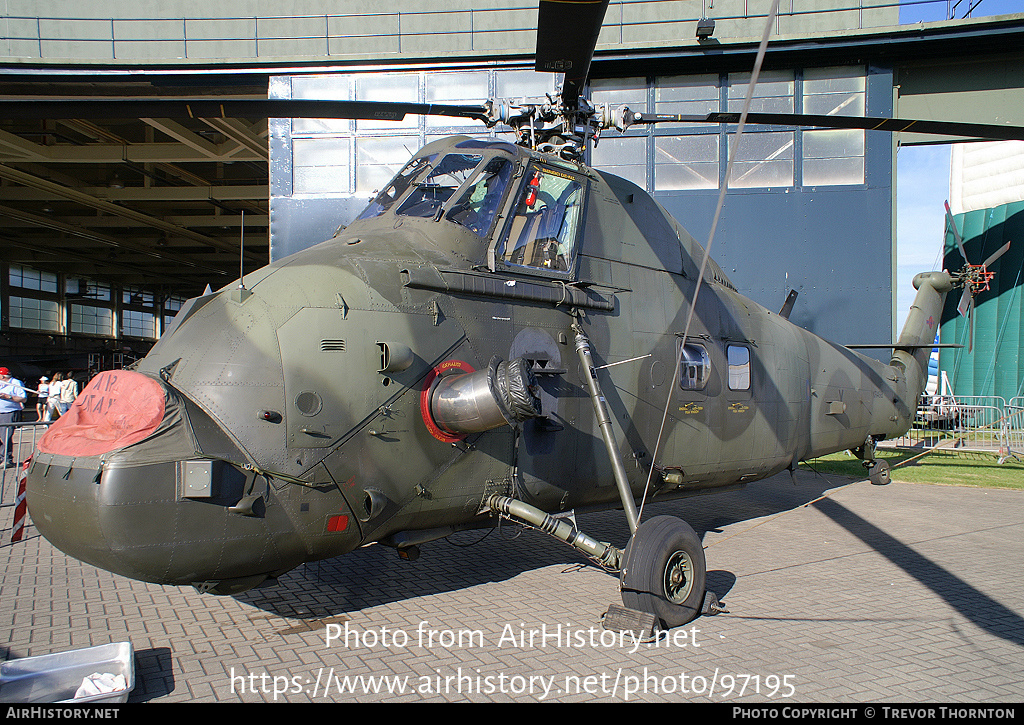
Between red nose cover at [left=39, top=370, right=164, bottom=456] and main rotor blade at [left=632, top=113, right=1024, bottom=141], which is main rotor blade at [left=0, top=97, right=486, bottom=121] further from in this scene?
red nose cover at [left=39, top=370, right=164, bottom=456]

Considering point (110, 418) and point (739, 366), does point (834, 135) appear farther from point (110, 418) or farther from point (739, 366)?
point (110, 418)

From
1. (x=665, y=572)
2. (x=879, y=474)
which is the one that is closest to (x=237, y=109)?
(x=665, y=572)

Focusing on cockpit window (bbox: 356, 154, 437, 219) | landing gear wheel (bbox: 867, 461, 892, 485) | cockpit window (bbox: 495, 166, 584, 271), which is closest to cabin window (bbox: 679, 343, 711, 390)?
cockpit window (bbox: 495, 166, 584, 271)

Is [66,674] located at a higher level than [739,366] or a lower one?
lower

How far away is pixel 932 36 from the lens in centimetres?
1527

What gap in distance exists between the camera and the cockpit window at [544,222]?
5.91 meters

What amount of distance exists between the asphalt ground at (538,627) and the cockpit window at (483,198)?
332 centimetres

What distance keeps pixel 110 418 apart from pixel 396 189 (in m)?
3.21

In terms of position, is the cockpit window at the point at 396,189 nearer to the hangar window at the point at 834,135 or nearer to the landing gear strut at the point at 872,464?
the landing gear strut at the point at 872,464

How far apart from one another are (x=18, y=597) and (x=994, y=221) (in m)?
31.1

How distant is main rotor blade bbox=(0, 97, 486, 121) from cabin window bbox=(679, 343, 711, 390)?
11.1 feet

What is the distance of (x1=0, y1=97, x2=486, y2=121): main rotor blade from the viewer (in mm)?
6555

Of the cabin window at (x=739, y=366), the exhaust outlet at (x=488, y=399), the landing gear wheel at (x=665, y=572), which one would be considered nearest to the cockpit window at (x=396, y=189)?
the exhaust outlet at (x=488, y=399)

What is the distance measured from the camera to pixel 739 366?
7645mm
